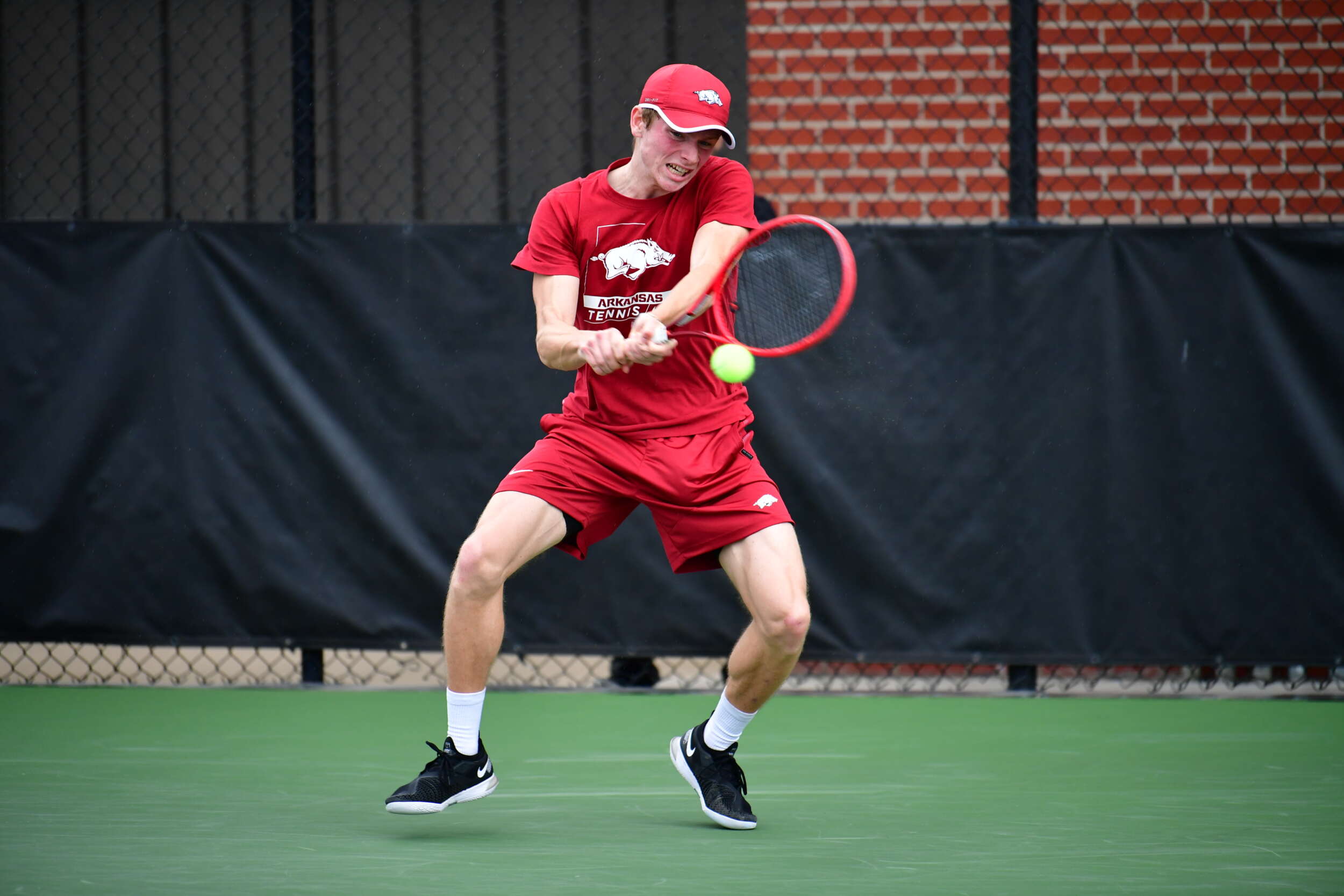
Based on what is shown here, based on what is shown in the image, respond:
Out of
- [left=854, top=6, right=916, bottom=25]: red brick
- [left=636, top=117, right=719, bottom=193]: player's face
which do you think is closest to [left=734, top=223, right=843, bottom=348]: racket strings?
[left=636, top=117, right=719, bottom=193]: player's face

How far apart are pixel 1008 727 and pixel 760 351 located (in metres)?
2.02

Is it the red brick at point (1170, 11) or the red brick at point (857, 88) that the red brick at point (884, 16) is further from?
the red brick at point (1170, 11)

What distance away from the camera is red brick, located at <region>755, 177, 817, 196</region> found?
6102 millimetres

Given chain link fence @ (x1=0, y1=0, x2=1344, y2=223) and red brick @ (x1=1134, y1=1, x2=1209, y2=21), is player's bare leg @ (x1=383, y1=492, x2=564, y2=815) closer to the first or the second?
chain link fence @ (x1=0, y1=0, x2=1344, y2=223)

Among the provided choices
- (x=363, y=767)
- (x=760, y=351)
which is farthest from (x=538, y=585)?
(x=760, y=351)

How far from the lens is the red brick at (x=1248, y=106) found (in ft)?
19.0

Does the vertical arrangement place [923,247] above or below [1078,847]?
above

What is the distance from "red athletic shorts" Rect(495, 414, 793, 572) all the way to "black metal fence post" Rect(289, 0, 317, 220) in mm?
2425

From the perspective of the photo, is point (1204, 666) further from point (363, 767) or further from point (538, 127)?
point (538, 127)

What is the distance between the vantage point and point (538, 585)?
529cm

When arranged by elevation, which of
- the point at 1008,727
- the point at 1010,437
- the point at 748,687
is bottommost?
the point at 1008,727

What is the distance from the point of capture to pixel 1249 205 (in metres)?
5.89

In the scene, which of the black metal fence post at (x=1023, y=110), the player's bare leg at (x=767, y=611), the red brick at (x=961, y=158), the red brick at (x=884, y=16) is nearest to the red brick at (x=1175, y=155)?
the red brick at (x=961, y=158)

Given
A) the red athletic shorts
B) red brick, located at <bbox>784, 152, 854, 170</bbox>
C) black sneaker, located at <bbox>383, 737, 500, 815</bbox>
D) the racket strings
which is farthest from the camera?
red brick, located at <bbox>784, 152, 854, 170</bbox>
